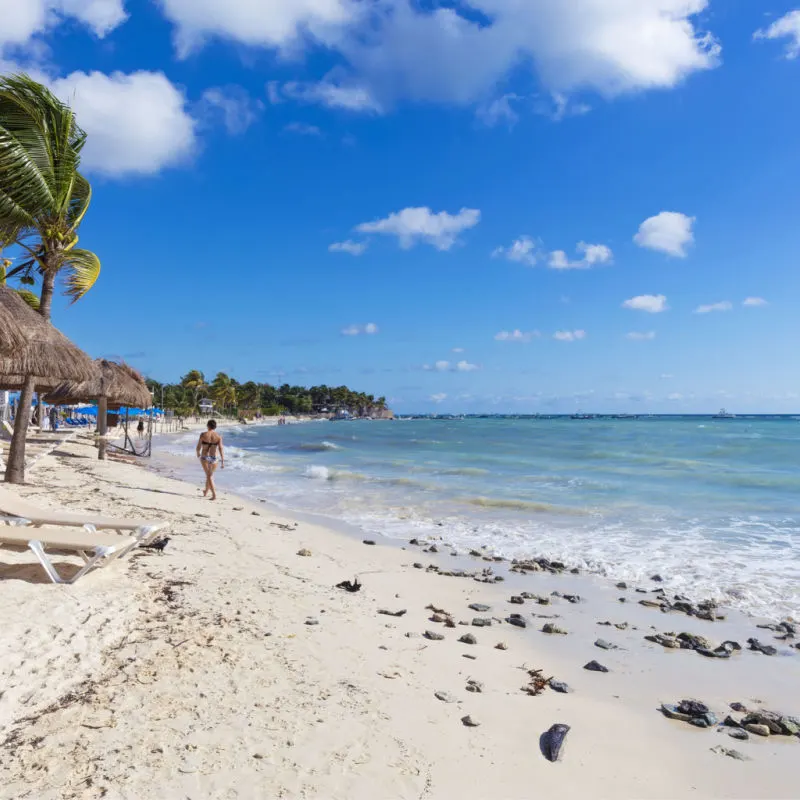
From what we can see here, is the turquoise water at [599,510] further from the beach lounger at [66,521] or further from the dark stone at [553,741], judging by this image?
the beach lounger at [66,521]

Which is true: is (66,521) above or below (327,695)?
above

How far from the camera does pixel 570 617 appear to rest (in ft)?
21.4

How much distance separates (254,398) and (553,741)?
414ft

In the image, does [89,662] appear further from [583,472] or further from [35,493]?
[583,472]

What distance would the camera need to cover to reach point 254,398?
12525cm

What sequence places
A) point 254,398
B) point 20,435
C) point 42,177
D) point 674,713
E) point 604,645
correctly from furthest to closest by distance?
point 254,398, point 20,435, point 42,177, point 604,645, point 674,713

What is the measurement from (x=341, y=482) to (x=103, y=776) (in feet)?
53.5

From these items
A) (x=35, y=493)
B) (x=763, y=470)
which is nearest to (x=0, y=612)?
(x=35, y=493)

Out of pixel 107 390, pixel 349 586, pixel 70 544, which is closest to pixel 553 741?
pixel 349 586

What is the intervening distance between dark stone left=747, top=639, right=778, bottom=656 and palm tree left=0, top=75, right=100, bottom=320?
11830 millimetres

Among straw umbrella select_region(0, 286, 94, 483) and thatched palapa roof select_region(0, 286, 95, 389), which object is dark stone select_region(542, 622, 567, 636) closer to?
thatched palapa roof select_region(0, 286, 95, 389)

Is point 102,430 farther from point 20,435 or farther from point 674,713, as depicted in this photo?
point 674,713

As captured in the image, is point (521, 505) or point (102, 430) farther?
point (102, 430)

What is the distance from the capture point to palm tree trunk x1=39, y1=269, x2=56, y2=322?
10414mm
